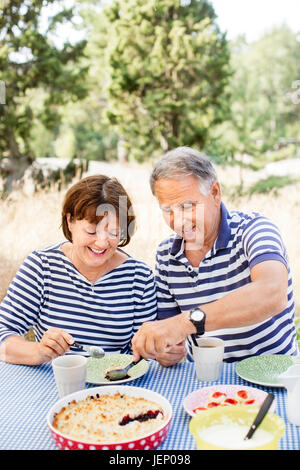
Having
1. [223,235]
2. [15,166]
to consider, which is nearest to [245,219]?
[223,235]

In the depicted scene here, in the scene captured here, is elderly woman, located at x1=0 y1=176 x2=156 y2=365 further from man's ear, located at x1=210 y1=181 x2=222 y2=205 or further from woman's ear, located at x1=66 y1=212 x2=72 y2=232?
man's ear, located at x1=210 y1=181 x2=222 y2=205

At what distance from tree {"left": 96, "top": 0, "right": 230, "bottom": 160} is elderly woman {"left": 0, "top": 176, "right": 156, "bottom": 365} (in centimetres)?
872

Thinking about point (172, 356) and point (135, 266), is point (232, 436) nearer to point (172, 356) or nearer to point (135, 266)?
point (172, 356)

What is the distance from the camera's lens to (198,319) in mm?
1396

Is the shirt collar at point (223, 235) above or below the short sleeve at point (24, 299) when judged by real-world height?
above

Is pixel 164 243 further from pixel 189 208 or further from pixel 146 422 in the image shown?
pixel 146 422

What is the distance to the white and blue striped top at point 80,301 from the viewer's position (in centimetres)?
192

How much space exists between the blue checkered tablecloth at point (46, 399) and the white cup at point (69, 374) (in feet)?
0.22

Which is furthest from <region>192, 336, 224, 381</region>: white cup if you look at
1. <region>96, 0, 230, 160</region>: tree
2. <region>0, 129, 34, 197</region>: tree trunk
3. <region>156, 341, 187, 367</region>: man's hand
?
<region>96, 0, 230, 160</region>: tree

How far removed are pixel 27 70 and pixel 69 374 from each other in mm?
8093

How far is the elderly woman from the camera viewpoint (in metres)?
1.86

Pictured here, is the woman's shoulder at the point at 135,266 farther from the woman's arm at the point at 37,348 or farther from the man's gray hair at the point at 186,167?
the woman's arm at the point at 37,348

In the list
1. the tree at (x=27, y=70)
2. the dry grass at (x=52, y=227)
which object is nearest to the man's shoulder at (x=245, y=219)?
the dry grass at (x=52, y=227)
